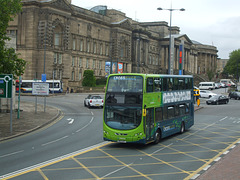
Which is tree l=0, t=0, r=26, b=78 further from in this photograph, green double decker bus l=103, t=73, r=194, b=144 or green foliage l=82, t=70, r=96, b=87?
green foliage l=82, t=70, r=96, b=87

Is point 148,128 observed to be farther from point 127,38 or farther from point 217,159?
point 127,38

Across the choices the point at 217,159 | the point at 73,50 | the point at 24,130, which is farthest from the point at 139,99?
the point at 73,50

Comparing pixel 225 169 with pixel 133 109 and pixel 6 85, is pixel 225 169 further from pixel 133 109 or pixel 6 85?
pixel 6 85

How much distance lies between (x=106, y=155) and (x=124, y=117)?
8.11 feet

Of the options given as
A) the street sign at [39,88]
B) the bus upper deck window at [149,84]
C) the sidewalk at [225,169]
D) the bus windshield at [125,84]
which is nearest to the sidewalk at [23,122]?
the street sign at [39,88]

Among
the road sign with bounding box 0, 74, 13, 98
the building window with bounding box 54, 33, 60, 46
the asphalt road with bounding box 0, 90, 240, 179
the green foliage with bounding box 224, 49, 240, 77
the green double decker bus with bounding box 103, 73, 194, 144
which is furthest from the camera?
the green foliage with bounding box 224, 49, 240, 77

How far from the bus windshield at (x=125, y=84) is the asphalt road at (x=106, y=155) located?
10.7 feet

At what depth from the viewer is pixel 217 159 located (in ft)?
55.9

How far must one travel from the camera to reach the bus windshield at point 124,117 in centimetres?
1902

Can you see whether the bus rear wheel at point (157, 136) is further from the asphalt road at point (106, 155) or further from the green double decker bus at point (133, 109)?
the asphalt road at point (106, 155)

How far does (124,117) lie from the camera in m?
19.1

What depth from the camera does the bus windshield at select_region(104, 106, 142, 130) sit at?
19.0 m

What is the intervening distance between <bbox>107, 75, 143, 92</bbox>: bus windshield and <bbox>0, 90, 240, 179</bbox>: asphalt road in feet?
10.7

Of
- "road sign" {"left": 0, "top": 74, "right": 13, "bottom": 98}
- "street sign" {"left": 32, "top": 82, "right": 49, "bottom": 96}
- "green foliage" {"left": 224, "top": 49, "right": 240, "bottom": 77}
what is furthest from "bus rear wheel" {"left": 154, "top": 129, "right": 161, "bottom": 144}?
"green foliage" {"left": 224, "top": 49, "right": 240, "bottom": 77}
